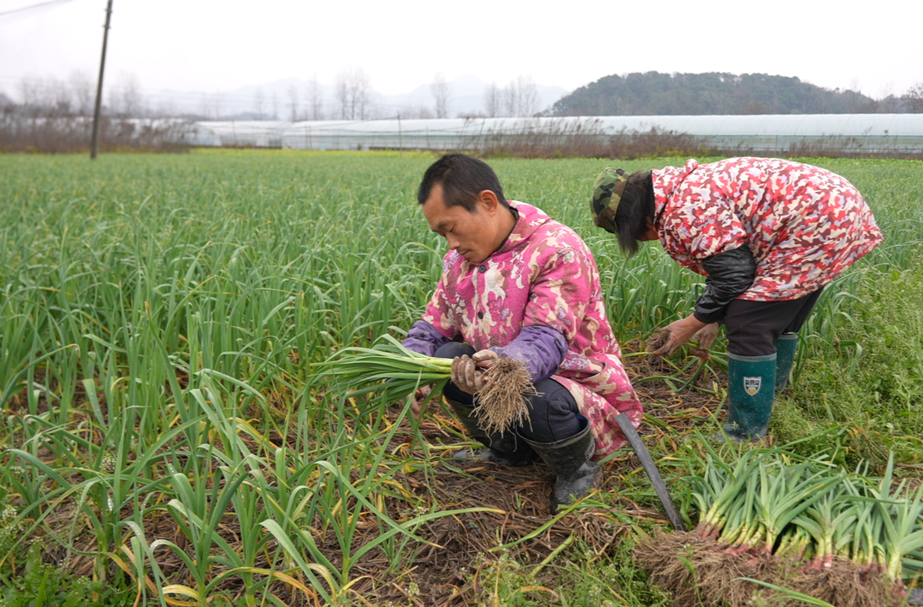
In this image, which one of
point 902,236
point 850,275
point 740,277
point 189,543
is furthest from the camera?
point 902,236

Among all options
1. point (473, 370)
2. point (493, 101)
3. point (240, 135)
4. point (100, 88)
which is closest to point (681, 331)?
point (473, 370)

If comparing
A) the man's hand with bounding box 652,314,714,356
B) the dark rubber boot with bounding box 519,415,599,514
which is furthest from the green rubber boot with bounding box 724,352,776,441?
the dark rubber boot with bounding box 519,415,599,514

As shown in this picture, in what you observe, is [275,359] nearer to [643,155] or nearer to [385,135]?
[643,155]

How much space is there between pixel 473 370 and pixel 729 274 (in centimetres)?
101

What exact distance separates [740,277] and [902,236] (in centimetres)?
252

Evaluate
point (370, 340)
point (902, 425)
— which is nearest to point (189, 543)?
point (370, 340)

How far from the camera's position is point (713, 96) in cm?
313

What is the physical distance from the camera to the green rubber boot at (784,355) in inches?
92.9

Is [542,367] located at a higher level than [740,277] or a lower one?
lower

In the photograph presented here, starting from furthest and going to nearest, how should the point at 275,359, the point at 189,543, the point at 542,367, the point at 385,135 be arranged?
the point at 385,135, the point at 275,359, the point at 189,543, the point at 542,367

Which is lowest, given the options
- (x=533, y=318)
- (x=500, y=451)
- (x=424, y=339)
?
(x=500, y=451)

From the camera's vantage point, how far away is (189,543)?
165 cm

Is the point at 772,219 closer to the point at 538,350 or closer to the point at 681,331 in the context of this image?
the point at 681,331

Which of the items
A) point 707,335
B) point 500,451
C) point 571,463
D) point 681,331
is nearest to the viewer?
point 571,463
